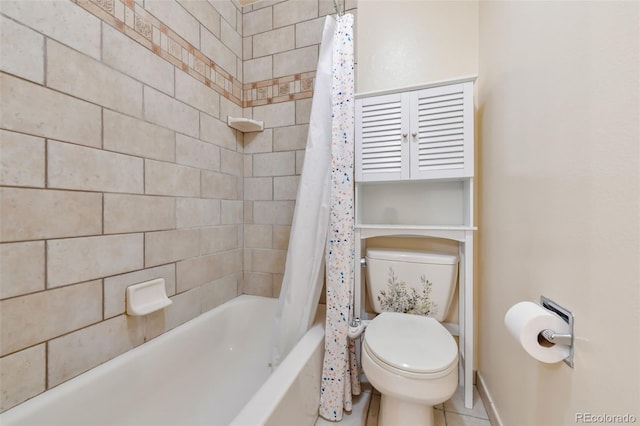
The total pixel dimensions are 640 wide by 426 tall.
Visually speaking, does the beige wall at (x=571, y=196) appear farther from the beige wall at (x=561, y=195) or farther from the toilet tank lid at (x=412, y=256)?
the toilet tank lid at (x=412, y=256)

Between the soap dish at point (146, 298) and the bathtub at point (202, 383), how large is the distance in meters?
0.16

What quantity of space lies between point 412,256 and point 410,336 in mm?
432

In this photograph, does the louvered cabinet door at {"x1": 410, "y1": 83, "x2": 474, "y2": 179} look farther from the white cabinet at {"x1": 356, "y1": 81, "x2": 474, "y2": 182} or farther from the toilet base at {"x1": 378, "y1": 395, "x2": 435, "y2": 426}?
the toilet base at {"x1": 378, "y1": 395, "x2": 435, "y2": 426}

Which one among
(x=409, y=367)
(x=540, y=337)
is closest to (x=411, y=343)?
(x=409, y=367)

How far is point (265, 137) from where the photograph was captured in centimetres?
180

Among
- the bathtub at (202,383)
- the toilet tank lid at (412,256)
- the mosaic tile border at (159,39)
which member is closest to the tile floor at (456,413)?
the bathtub at (202,383)

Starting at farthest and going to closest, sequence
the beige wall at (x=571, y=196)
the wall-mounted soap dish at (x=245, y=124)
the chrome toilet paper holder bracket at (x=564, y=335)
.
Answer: the wall-mounted soap dish at (x=245, y=124) → the chrome toilet paper holder bracket at (x=564, y=335) → the beige wall at (x=571, y=196)

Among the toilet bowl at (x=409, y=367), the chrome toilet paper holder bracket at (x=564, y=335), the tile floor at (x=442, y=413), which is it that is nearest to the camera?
the chrome toilet paper holder bracket at (x=564, y=335)

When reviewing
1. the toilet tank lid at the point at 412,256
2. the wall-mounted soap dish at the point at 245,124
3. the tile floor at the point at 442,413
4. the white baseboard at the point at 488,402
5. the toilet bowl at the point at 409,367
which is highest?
the wall-mounted soap dish at the point at 245,124

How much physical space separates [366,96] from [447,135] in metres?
0.50

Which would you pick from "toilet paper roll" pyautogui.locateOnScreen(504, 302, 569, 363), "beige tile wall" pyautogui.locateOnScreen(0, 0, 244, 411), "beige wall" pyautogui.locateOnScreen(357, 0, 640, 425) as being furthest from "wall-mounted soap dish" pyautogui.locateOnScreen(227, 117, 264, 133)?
"toilet paper roll" pyautogui.locateOnScreen(504, 302, 569, 363)

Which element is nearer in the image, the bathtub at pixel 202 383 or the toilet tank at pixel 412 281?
the bathtub at pixel 202 383

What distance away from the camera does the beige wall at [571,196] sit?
514mm

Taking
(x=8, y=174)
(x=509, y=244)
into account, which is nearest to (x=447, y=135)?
(x=509, y=244)
